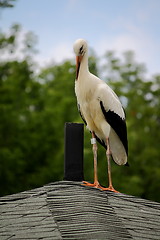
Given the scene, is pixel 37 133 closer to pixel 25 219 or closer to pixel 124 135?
pixel 124 135

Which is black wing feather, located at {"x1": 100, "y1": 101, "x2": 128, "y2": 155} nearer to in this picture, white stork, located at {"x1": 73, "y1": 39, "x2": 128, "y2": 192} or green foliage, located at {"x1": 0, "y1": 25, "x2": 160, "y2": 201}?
white stork, located at {"x1": 73, "y1": 39, "x2": 128, "y2": 192}

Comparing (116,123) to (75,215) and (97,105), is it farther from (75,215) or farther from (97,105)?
(75,215)

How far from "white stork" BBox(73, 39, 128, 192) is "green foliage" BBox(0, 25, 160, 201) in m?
13.3

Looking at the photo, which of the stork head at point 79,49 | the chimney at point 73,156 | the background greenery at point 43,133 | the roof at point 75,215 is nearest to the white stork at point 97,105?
the stork head at point 79,49

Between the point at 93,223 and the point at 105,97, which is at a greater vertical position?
the point at 105,97

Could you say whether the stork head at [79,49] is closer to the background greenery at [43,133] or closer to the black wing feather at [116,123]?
the black wing feather at [116,123]

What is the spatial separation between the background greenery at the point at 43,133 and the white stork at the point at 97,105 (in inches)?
522

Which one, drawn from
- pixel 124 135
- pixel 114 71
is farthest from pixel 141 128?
pixel 124 135

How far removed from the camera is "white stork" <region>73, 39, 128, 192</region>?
22.2 feet

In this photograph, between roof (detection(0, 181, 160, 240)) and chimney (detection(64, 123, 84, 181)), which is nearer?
roof (detection(0, 181, 160, 240))

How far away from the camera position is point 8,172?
2109 centimetres

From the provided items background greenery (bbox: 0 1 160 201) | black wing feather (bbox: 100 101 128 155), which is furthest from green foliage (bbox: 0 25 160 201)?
black wing feather (bbox: 100 101 128 155)

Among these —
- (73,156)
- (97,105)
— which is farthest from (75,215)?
(97,105)

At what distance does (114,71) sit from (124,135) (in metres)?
22.7
